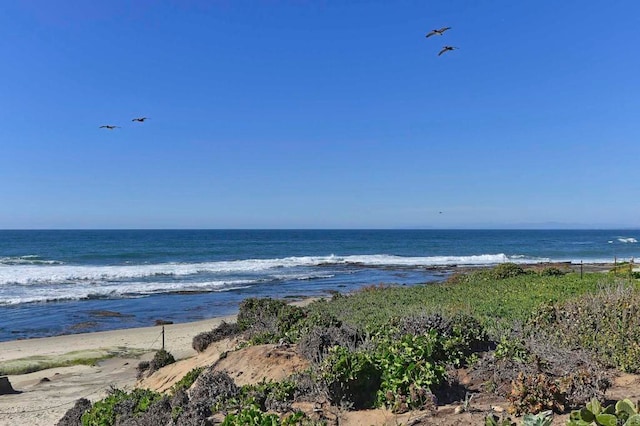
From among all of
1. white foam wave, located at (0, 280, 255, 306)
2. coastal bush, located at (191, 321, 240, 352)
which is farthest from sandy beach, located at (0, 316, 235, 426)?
white foam wave, located at (0, 280, 255, 306)

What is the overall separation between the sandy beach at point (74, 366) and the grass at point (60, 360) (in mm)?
28

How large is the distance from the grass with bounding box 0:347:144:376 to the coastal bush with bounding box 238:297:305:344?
17.8 feet

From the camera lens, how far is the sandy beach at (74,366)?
416 inches

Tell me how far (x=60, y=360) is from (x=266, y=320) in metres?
8.01

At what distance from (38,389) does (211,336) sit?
433 centimetres

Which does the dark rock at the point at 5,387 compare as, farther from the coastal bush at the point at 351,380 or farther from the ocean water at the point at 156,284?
the coastal bush at the point at 351,380

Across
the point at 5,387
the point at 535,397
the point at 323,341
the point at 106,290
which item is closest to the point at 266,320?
the point at 323,341

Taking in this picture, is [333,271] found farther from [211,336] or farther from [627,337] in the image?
[627,337]

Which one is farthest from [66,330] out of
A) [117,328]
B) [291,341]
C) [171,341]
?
[291,341]

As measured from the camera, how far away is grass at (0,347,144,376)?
1420 centimetres

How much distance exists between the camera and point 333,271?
4684cm

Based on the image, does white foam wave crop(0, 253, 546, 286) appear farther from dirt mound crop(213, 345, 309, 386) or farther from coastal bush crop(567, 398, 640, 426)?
coastal bush crop(567, 398, 640, 426)

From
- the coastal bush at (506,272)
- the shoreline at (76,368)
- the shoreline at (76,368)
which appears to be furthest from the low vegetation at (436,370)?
the coastal bush at (506,272)

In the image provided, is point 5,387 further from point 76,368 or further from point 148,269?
point 148,269
